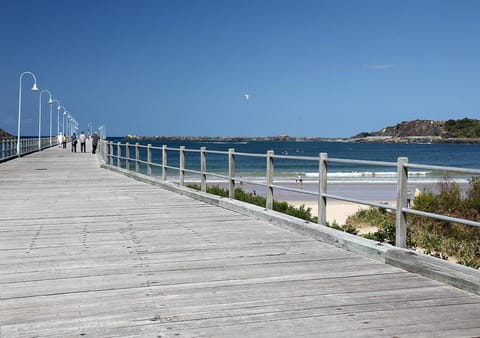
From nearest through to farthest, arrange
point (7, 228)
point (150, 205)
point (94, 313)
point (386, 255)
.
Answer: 1. point (94, 313)
2. point (386, 255)
3. point (7, 228)
4. point (150, 205)

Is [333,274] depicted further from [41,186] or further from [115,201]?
[41,186]

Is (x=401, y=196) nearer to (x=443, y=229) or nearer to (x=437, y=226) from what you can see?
(x=443, y=229)

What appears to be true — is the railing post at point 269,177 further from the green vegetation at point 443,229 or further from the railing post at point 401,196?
the railing post at point 401,196

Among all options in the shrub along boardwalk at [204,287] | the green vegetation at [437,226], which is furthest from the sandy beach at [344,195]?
the shrub along boardwalk at [204,287]

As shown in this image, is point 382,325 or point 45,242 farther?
point 45,242

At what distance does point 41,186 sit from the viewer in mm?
17453

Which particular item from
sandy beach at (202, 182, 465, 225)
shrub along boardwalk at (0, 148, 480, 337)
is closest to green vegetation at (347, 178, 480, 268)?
shrub along boardwalk at (0, 148, 480, 337)

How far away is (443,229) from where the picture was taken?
15.8 m

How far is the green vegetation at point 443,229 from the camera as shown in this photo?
12.1 metres

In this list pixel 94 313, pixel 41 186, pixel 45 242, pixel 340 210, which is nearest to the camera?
pixel 94 313

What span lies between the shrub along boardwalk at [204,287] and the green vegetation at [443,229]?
4.39 m

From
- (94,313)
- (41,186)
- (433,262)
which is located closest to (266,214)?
(433,262)

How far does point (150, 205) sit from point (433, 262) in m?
7.33

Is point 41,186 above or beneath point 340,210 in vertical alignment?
above
